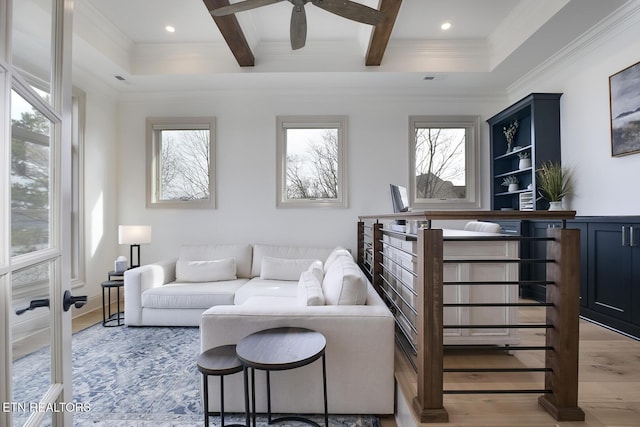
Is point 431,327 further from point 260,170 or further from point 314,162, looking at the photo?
point 260,170

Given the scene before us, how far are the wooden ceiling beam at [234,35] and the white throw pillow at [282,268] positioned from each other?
2367 mm

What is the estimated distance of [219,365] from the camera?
155cm

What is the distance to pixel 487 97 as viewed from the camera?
4242 mm

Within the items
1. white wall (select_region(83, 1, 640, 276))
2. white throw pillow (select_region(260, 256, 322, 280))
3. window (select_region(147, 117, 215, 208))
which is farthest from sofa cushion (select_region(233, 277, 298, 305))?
window (select_region(147, 117, 215, 208))

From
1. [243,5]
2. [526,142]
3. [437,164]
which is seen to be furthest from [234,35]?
[526,142]

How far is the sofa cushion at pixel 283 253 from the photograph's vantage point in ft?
12.7

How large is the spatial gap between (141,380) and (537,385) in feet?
8.46

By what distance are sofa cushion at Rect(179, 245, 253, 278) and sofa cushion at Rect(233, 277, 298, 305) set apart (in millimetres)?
466

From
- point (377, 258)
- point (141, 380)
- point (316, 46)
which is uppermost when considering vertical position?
point (316, 46)

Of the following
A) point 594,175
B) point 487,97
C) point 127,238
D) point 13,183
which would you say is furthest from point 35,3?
point 487,97

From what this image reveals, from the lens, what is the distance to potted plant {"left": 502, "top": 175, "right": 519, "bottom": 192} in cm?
382

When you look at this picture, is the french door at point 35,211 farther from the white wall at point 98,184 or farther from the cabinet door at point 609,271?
the cabinet door at point 609,271

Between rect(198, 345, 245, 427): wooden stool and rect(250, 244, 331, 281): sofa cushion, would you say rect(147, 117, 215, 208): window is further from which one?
rect(198, 345, 245, 427): wooden stool

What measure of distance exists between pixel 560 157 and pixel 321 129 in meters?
2.89
